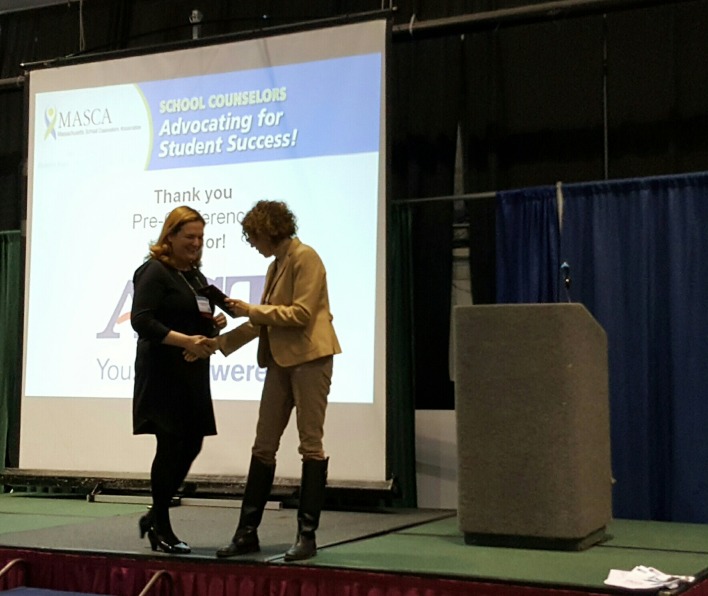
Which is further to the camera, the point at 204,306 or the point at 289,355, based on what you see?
the point at 204,306

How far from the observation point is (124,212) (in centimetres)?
532

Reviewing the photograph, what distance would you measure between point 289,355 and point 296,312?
0.14 meters

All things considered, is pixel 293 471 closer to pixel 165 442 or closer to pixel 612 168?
pixel 165 442

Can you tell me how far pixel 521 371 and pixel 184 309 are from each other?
1.09 metres

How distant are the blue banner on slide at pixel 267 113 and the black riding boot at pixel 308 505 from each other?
201 cm

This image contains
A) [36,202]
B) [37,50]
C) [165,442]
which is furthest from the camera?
[37,50]

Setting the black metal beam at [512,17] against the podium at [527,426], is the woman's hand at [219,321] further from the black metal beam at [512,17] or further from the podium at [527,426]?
the black metal beam at [512,17]

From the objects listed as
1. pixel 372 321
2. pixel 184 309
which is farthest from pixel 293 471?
pixel 184 309

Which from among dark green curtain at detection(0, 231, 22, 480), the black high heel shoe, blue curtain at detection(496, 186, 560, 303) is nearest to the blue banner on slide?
blue curtain at detection(496, 186, 560, 303)

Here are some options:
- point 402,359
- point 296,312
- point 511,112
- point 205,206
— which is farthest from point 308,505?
point 511,112

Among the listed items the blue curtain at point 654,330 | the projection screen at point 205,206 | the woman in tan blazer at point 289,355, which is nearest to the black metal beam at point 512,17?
the projection screen at point 205,206

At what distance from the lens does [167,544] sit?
11.0ft

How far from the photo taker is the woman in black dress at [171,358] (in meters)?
3.23

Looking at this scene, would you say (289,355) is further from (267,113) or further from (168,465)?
(267,113)
